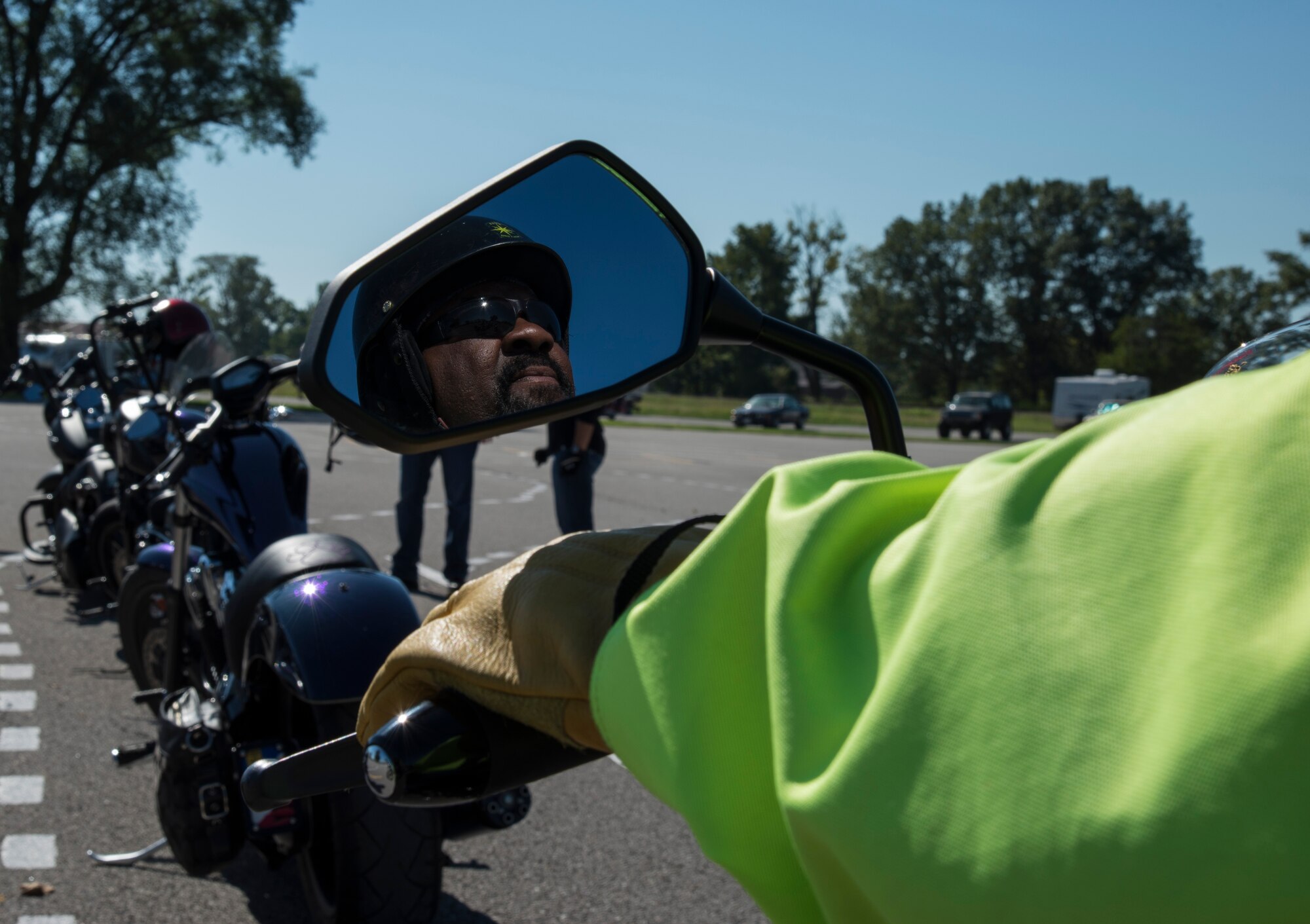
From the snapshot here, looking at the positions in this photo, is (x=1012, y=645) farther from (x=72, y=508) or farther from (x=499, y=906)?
(x=72, y=508)

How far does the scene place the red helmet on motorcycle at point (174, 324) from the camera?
447cm

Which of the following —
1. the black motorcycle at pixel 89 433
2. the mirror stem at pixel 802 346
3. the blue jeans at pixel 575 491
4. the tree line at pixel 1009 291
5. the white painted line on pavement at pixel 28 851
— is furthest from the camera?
the tree line at pixel 1009 291

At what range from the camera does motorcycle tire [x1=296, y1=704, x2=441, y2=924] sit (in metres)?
2.41

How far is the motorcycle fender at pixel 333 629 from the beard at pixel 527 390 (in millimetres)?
1220

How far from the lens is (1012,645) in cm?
57

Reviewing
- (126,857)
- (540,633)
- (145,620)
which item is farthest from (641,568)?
(145,620)

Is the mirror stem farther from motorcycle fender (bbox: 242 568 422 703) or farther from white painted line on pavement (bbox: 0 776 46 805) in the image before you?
white painted line on pavement (bbox: 0 776 46 805)

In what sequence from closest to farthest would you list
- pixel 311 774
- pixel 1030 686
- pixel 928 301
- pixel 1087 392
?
1. pixel 1030 686
2. pixel 311 774
3. pixel 1087 392
4. pixel 928 301

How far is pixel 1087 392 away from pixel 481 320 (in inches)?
1329

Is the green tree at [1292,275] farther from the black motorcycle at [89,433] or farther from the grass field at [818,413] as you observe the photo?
the black motorcycle at [89,433]

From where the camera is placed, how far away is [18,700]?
452cm

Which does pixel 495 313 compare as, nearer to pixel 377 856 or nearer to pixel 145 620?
pixel 377 856

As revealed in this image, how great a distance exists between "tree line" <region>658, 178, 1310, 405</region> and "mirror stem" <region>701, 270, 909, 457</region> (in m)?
60.3

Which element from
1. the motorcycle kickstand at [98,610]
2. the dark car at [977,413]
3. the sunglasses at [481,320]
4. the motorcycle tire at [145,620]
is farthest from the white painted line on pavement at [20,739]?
the dark car at [977,413]
